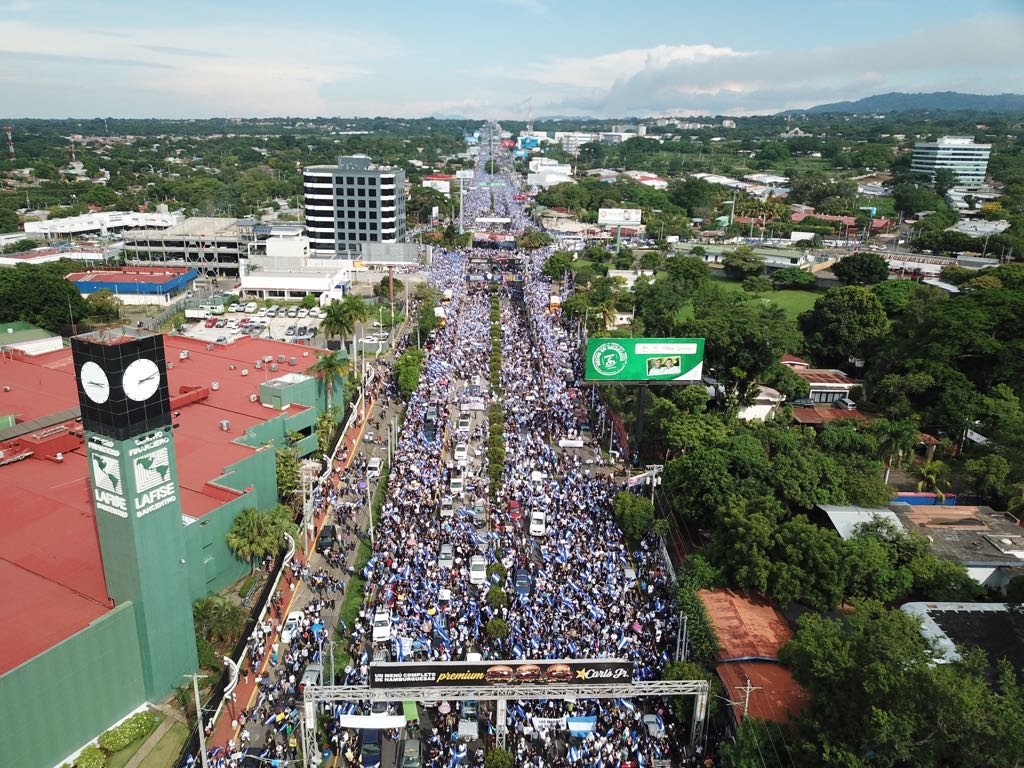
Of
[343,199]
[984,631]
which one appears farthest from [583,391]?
[343,199]

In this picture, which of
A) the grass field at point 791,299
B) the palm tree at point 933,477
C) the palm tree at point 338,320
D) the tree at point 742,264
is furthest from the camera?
the tree at point 742,264

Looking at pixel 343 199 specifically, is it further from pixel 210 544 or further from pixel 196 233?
pixel 210 544

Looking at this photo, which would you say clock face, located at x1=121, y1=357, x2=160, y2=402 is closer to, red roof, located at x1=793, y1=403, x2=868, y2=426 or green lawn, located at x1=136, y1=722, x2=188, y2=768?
green lawn, located at x1=136, y1=722, x2=188, y2=768

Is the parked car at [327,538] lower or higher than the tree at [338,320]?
lower

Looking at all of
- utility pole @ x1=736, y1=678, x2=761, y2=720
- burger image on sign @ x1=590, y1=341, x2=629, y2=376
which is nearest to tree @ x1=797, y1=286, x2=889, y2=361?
burger image on sign @ x1=590, y1=341, x2=629, y2=376

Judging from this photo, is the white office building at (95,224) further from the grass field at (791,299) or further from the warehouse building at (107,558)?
the warehouse building at (107,558)

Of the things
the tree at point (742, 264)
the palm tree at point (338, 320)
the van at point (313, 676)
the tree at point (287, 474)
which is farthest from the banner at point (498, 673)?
the tree at point (742, 264)
